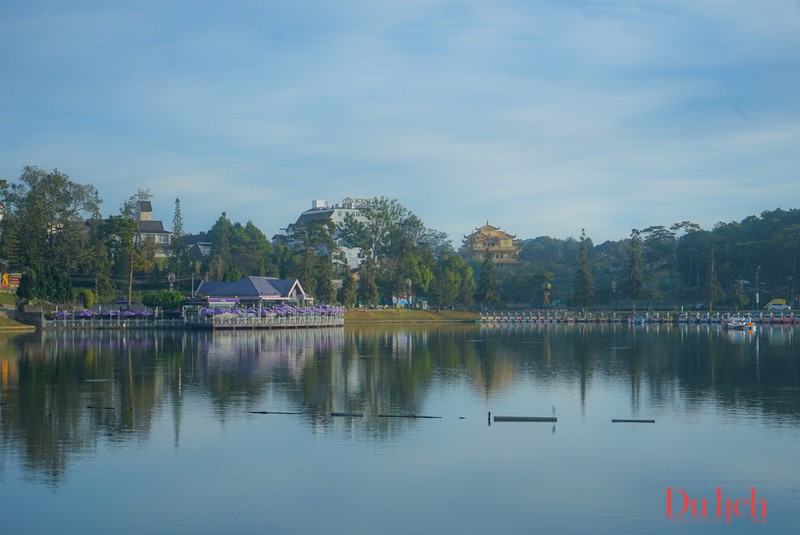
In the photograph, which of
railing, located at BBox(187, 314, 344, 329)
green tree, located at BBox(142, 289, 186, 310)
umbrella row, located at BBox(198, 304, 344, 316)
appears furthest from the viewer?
green tree, located at BBox(142, 289, 186, 310)

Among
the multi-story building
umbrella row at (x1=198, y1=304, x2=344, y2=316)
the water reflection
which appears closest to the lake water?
the water reflection

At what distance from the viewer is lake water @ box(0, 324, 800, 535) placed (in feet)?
73.5

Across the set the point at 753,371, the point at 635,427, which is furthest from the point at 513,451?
the point at 753,371

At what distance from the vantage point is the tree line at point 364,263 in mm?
106438

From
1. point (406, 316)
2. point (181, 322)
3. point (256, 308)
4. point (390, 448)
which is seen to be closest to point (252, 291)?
point (256, 308)

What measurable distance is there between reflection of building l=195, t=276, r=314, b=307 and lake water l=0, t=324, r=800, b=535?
4938cm

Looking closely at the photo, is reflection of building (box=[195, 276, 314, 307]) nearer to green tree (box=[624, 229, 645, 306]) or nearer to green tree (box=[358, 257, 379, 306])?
green tree (box=[358, 257, 379, 306])

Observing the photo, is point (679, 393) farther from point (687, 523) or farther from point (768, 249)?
point (768, 249)

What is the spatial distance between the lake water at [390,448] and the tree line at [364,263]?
169 feet

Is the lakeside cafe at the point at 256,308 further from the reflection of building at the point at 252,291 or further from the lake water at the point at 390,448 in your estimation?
the lake water at the point at 390,448

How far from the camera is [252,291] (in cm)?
10806

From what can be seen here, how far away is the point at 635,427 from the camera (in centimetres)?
3419

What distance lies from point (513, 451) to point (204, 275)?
102047 millimetres

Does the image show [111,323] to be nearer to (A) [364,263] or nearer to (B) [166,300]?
(B) [166,300]
